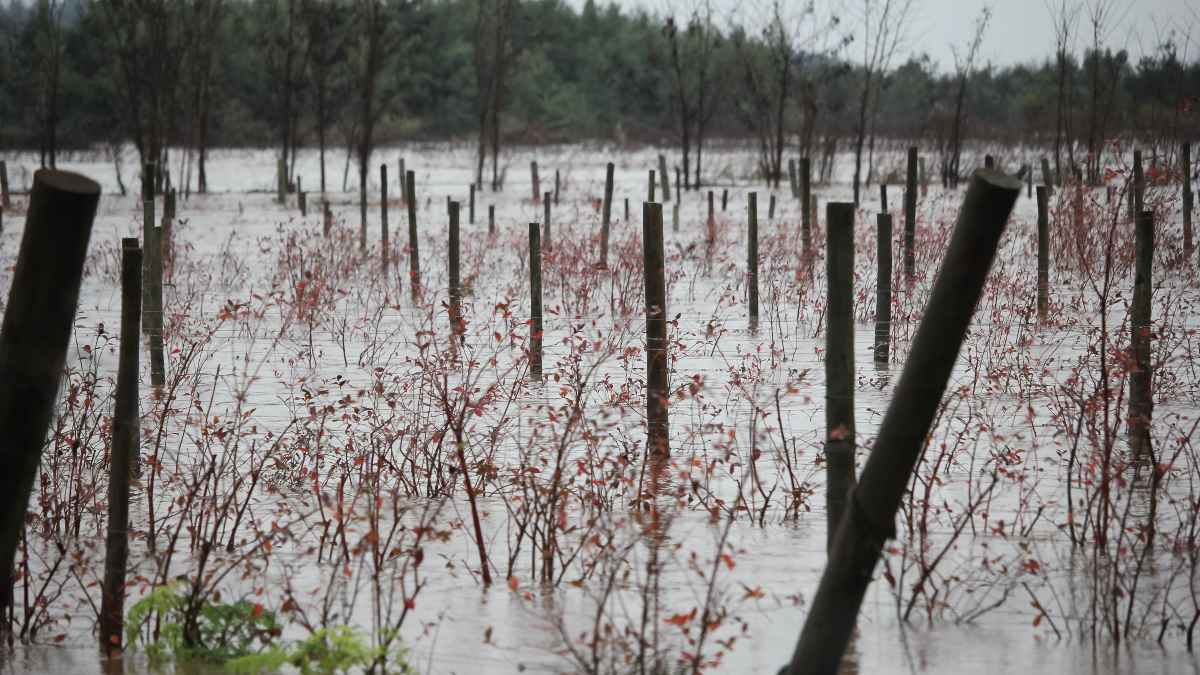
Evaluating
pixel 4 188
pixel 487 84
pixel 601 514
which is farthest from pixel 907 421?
pixel 487 84

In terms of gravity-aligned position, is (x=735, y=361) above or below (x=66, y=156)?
below

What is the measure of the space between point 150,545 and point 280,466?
2.66ft

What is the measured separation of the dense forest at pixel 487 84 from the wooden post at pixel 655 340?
15376 millimetres

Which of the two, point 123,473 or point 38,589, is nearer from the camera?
point 123,473

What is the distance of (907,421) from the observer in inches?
107

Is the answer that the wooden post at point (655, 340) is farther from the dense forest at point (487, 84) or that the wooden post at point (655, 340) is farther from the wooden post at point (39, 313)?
the dense forest at point (487, 84)

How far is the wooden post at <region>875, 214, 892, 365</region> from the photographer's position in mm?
8234

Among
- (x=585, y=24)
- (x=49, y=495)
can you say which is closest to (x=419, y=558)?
(x=49, y=495)

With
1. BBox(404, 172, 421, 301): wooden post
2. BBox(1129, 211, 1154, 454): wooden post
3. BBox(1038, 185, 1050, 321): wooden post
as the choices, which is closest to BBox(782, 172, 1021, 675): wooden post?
BBox(1129, 211, 1154, 454): wooden post

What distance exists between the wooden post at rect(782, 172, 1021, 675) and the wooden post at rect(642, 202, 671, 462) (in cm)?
280

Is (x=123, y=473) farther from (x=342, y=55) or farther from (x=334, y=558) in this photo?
(x=342, y=55)

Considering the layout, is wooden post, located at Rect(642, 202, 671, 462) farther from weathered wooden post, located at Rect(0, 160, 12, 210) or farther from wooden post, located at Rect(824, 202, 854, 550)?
weathered wooden post, located at Rect(0, 160, 12, 210)

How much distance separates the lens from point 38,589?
4.21 m

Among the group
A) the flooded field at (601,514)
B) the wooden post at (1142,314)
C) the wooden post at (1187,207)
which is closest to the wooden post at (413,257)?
the flooded field at (601,514)
